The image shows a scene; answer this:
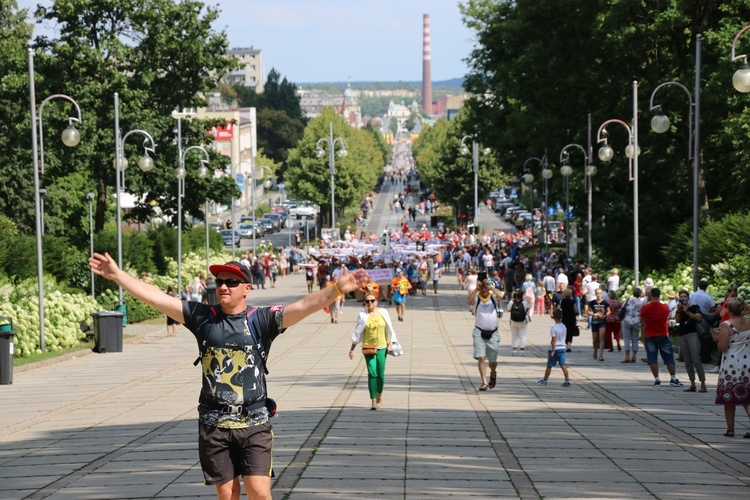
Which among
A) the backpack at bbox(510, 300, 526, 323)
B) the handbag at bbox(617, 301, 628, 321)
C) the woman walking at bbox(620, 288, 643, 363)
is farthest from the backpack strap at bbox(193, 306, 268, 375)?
the handbag at bbox(617, 301, 628, 321)

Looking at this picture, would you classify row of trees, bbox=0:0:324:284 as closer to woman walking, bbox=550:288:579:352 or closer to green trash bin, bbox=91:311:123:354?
green trash bin, bbox=91:311:123:354

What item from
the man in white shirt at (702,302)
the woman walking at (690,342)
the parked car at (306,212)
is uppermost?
the parked car at (306,212)

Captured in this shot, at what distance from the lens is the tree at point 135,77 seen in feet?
167

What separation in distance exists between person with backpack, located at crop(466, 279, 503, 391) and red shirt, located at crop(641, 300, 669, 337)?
247 cm

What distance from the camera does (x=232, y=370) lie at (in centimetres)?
772

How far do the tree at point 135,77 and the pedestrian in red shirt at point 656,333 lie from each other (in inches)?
1334

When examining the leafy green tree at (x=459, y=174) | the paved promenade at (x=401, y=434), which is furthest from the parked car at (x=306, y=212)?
the paved promenade at (x=401, y=434)

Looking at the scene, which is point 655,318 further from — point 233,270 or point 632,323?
point 233,270

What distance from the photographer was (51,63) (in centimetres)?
5112

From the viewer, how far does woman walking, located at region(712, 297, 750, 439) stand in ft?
47.4

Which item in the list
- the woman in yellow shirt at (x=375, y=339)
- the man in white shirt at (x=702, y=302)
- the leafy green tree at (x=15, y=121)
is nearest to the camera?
the woman in yellow shirt at (x=375, y=339)

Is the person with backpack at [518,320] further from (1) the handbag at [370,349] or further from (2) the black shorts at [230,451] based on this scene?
(2) the black shorts at [230,451]

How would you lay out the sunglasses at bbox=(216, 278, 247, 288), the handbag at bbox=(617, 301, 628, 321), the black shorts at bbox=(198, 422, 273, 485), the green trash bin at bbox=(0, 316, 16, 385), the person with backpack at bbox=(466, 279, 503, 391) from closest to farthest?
the black shorts at bbox=(198, 422, 273, 485) < the sunglasses at bbox=(216, 278, 247, 288) < the person with backpack at bbox=(466, 279, 503, 391) < the green trash bin at bbox=(0, 316, 16, 385) < the handbag at bbox=(617, 301, 628, 321)

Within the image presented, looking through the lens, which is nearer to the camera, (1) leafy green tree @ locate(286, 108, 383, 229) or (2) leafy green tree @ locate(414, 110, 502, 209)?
(1) leafy green tree @ locate(286, 108, 383, 229)
